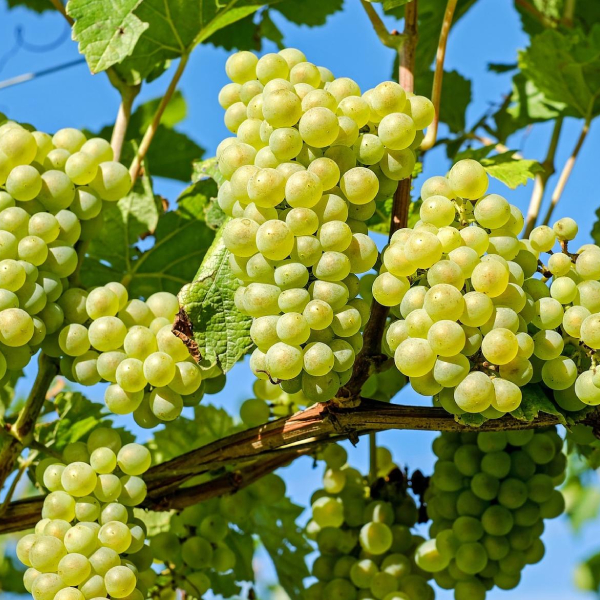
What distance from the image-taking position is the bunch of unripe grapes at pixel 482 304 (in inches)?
39.8

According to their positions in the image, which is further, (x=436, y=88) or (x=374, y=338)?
(x=436, y=88)

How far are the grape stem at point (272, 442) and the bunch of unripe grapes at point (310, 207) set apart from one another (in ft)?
0.41

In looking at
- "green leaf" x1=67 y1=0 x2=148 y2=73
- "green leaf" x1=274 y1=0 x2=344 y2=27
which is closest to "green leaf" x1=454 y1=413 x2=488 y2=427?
"green leaf" x1=67 y1=0 x2=148 y2=73

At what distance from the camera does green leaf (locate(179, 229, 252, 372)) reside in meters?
1.23

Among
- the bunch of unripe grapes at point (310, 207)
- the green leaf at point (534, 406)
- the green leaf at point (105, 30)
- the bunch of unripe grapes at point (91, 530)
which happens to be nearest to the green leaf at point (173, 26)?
the green leaf at point (105, 30)

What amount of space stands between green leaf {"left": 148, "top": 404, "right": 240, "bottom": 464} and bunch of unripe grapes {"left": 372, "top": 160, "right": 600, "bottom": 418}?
0.76m

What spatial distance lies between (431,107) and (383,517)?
2.44ft

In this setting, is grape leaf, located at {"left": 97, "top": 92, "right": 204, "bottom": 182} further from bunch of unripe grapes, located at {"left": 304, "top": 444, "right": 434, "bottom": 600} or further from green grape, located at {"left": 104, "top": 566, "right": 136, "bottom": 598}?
green grape, located at {"left": 104, "top": 566, "right": 136, "bottom": 598}

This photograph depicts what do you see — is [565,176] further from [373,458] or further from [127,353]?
[127,353]

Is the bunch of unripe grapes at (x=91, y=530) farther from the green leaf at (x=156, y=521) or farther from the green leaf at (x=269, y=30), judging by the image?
the green leaf at (x=269, y=30)

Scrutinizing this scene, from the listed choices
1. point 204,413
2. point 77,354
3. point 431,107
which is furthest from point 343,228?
point 204,413

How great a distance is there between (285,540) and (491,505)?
0.53 meters

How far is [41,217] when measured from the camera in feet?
4.18

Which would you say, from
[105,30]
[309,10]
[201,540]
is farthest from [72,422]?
[309,10]
